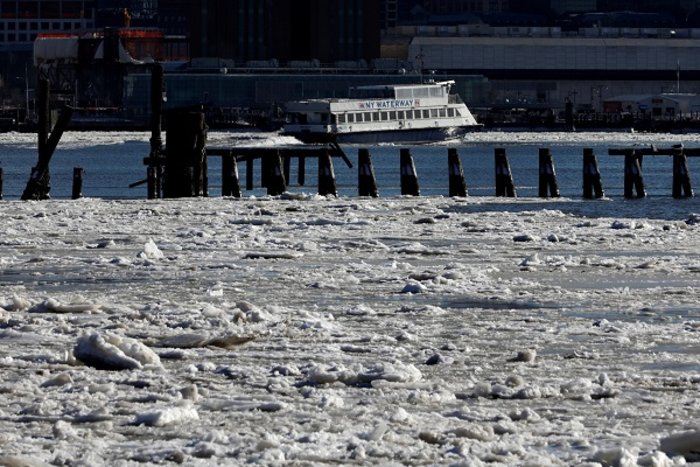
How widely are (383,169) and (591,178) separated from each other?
1952 inches

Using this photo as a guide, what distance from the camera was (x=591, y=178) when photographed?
4931 centimetres

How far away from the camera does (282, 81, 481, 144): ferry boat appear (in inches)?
5266

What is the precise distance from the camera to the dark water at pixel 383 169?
71.3 metres

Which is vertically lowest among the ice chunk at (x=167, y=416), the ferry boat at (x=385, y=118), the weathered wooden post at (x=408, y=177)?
the ferry boat at (x=385, y=118)

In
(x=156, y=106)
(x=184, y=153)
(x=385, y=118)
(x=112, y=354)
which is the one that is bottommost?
(x=385, y=118)

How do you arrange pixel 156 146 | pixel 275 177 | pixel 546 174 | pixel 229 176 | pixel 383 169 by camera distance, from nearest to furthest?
pixel 156 146, pixel 546 174, pixel 275 177, pixel 229 176, pixel 383 169

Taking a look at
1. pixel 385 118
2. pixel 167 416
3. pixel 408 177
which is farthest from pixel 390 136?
pixel 167 416

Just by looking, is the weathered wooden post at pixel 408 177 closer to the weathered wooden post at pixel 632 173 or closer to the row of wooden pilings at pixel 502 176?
the row of wooden pilings at pixel 502 176

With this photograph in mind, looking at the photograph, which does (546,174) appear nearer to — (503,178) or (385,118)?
(503,178)

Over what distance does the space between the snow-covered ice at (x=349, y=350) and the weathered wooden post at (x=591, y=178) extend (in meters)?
20.5

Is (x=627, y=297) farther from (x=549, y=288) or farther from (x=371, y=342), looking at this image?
(x=371, y=342)

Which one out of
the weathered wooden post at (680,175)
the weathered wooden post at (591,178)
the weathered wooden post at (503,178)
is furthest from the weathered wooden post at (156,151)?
the weathered wooden post at (680,175)

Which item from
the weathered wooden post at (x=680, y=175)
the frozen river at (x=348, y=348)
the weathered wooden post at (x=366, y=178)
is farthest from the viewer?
the weathered wooden post at (x=366, y=178)

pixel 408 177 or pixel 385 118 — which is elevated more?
pixel 408 177
